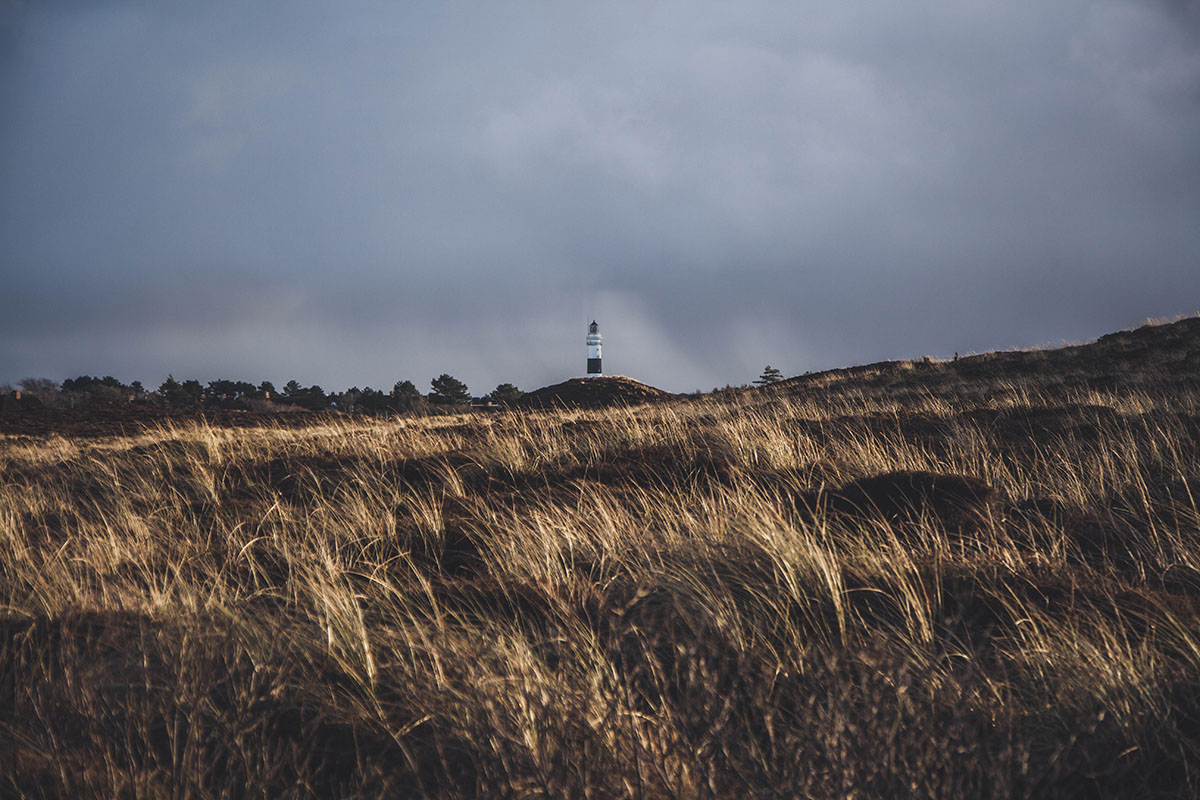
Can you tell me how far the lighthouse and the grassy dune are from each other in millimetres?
45962

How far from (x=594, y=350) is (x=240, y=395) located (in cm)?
2716

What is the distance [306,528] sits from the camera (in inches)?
181

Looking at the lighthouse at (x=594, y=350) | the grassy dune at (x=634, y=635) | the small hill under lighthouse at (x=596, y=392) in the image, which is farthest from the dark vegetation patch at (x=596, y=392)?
the grassy dune at (x=634, y=635)

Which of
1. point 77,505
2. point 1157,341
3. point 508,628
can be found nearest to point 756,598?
point 508,628

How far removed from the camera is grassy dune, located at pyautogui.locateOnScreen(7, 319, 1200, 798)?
1.62 meters

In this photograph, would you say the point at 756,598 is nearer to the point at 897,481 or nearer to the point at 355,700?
the point at 355,700

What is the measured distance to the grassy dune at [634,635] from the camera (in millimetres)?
1621

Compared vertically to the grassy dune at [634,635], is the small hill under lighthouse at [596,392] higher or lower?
higher

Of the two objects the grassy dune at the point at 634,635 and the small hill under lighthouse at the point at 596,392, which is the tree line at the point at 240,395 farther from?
the grassy dune at the point at 634,635

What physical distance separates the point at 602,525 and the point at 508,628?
130 cm

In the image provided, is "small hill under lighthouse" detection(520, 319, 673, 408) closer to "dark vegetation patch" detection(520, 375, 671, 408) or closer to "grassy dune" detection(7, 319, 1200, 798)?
"dark vegetation patch" detection(520, 375, 671, 408)

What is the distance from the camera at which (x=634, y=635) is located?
2.66 meters

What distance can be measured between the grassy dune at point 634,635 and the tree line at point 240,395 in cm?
Answer: 2425

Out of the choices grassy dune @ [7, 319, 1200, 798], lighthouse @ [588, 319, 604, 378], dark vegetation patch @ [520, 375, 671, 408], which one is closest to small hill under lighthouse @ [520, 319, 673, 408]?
dark vegetation patch @ [520, 375, 671, 408]
